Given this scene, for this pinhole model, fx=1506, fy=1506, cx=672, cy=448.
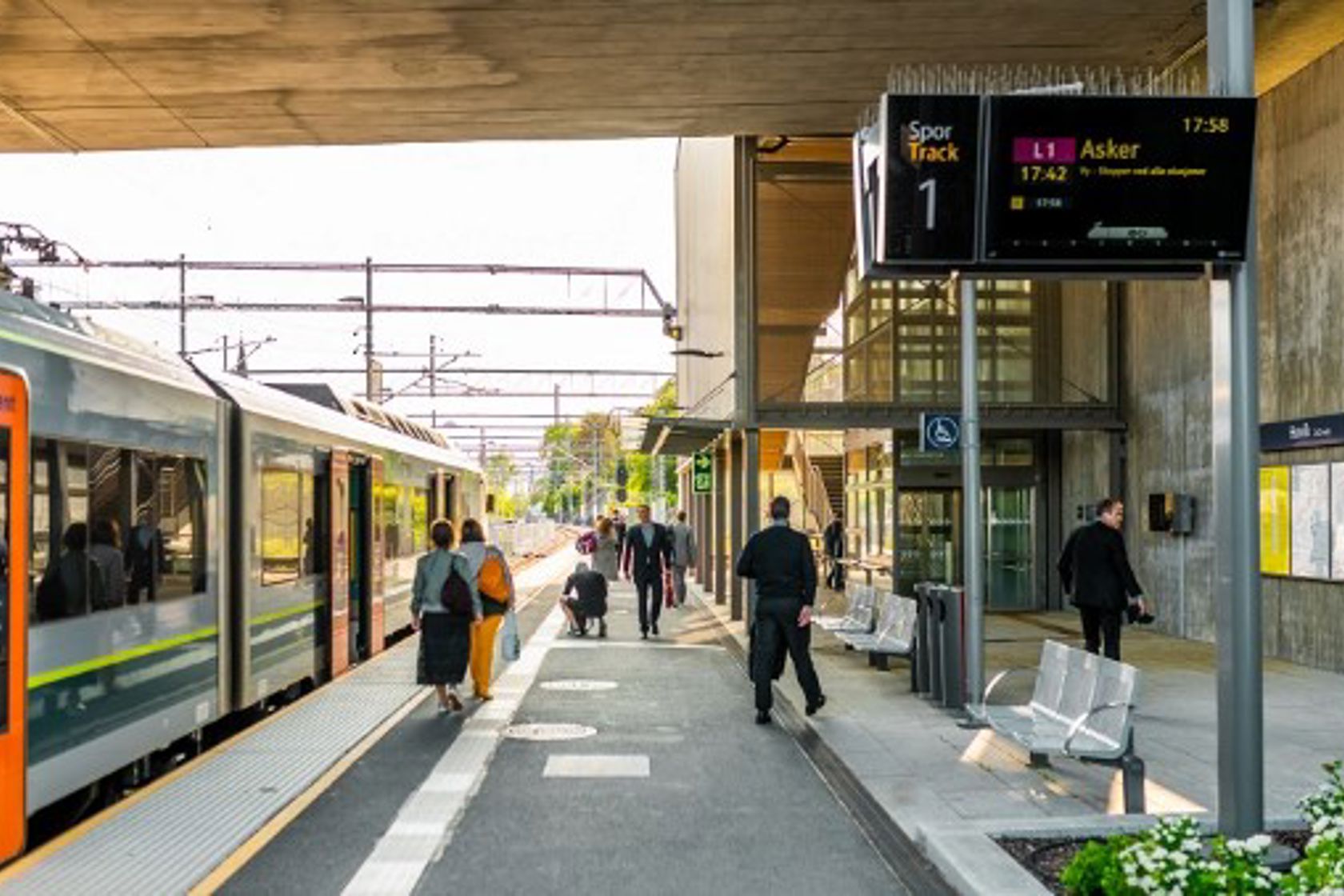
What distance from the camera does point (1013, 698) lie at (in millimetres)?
12875

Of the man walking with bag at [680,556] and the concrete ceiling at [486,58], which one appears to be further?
the man walking with bag at [680,556]

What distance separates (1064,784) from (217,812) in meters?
4.81

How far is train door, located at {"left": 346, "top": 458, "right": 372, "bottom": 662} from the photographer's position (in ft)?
53.5

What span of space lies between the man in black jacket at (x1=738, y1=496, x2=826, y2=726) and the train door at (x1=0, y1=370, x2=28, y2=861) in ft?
19.2

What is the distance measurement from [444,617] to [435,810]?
4.01 metres

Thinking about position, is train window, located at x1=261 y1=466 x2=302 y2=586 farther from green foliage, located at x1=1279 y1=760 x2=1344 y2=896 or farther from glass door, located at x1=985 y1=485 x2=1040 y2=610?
glass door, located at x1=985 y1=485 x2=1040 y2=610

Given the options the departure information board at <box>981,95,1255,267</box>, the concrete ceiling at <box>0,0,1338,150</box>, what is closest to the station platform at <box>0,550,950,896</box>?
the departure information board at <box>981,95,1255,267</box>

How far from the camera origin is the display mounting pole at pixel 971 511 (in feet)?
38.1

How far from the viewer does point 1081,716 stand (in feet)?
28.1

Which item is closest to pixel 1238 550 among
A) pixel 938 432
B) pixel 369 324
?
pixel 938 432

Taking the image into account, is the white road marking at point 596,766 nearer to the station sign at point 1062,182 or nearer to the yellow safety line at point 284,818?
the yellow safety line at point 284,818

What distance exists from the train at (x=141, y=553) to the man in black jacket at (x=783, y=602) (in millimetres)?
3831

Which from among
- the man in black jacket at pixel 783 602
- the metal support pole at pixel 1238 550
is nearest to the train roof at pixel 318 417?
the man in black jacket at pixel 783 602

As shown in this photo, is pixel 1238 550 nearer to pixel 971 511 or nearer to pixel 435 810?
pixel 435 810
